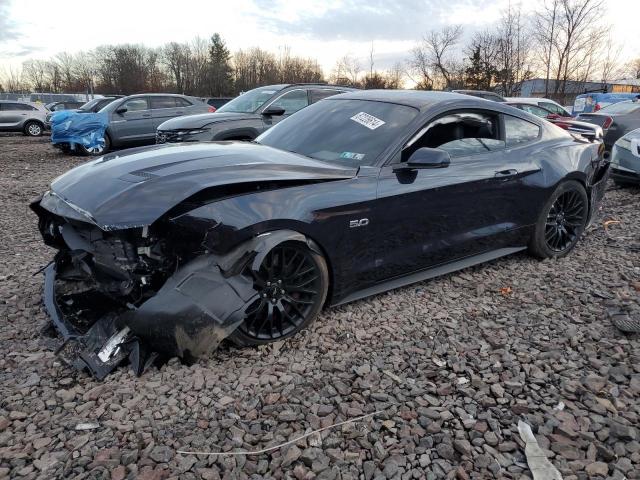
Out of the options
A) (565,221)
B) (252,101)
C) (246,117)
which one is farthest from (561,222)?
(252,101)

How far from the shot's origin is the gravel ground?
2.08 metres

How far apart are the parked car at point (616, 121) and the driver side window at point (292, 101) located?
6592mm

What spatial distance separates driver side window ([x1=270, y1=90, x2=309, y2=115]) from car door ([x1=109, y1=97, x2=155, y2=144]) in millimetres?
5638

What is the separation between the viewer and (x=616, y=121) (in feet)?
34.5

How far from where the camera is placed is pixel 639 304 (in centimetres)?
362

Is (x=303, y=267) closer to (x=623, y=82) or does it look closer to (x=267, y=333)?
Result: (x=267, y=333)

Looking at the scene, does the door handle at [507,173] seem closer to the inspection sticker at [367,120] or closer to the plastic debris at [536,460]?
the inspection sticker at [367,120]

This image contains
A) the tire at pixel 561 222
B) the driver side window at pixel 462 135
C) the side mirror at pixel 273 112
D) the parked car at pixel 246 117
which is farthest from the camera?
the side mirror at pixel 273 112

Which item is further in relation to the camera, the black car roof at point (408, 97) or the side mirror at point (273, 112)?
the side mirror at point (273, 112)

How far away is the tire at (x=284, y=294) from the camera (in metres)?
2.83

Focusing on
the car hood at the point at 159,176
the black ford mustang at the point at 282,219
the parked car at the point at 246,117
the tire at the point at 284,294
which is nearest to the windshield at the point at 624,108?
the parked car at the point at 246,117

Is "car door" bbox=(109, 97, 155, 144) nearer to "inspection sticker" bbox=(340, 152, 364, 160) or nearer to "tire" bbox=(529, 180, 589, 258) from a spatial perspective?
"inspection sticker" bbox=(340, 152, 364, 160)

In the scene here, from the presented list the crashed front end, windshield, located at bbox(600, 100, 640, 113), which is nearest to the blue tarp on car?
Result: the crashed front end

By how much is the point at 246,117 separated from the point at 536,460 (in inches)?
287
